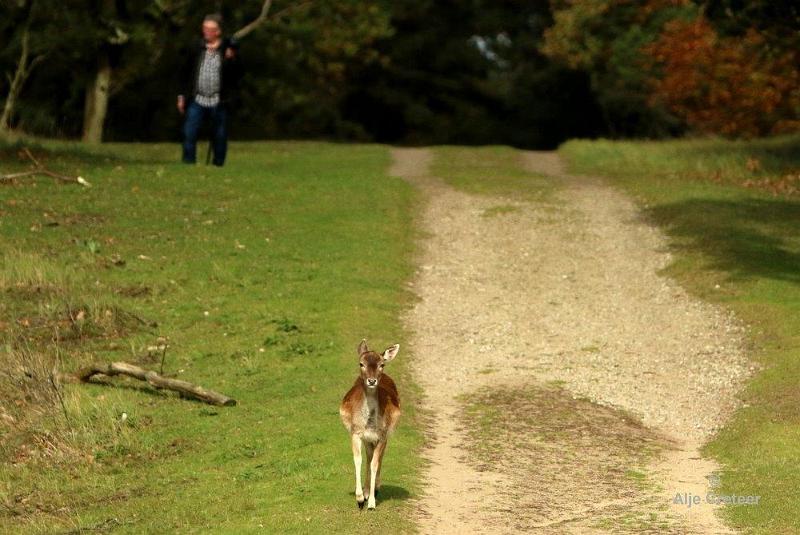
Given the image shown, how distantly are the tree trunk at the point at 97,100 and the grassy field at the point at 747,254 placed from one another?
12.9 meters

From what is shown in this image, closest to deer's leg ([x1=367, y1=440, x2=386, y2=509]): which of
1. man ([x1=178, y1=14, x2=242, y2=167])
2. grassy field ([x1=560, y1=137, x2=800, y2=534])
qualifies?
grassy field ([x1=560, y1=137, x2=800, y2=534])

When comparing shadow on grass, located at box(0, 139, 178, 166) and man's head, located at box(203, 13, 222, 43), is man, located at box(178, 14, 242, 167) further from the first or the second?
shadow on grass, located at box(0, 139, 178, 166)

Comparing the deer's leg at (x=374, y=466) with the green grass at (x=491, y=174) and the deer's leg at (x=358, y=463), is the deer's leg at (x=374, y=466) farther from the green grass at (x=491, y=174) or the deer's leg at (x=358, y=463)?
the green grass at (x=491, y=174)

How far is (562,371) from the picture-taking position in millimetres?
18750

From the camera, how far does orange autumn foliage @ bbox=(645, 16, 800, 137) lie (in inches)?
1586

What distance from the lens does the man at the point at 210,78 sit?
29.8 metres

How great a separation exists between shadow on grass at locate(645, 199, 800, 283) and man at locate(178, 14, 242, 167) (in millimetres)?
8285

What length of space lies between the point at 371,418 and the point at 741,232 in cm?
1598

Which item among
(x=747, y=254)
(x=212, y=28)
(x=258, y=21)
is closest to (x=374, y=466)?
(x=747, y=254)

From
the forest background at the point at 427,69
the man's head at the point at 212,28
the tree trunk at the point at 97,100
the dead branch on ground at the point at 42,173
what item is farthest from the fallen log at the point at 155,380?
the tree trunk at the point at 97,100

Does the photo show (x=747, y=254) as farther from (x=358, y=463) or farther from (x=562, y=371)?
(x=358, y=463)

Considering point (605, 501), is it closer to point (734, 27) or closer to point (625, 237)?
point (625, 237)

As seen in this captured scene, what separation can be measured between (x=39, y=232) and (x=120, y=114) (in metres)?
29.6

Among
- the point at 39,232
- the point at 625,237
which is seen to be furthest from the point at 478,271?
the point at 39,232
